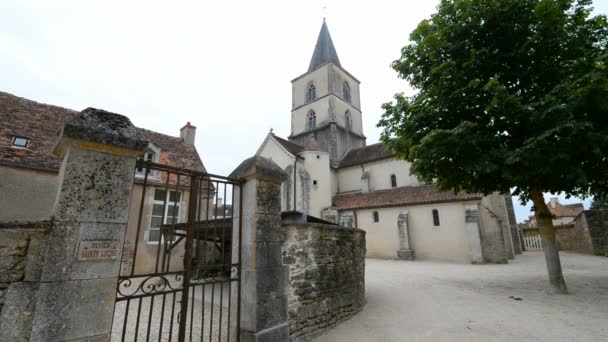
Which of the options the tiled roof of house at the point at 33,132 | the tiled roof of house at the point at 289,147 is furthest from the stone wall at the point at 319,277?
the tiled roof of house at the point at 289,147

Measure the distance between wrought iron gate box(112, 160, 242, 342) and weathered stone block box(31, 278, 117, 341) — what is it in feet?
0.48

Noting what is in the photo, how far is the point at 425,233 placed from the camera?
55.4 feet

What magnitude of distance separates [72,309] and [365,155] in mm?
24402

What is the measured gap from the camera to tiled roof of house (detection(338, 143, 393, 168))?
23.6 metres

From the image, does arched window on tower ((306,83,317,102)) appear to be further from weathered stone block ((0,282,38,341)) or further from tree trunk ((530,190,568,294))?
weathered stone block ((0,282,38,341))

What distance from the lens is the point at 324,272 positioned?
190 inches

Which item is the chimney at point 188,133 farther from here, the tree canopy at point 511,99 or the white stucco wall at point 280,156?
the tree canopy at point 511,99

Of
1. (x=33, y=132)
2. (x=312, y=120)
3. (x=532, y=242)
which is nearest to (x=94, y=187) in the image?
(x=33, y=132)

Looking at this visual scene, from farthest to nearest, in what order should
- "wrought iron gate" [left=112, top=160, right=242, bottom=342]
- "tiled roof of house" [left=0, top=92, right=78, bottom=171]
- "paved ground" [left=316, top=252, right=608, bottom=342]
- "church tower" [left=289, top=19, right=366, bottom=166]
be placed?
"church tower" [left=289, top=19, right=366, bottom=166], "tiled roof of house" [left=0, top=92, right=78, bottom=171], "paved ground" [left=316, top=252, right=608, bottom=342], "wrought iron gate" [left=112, top=160, right=242, bottom=342]

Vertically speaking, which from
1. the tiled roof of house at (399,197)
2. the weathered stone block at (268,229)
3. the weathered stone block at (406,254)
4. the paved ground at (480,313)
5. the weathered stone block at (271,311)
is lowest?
the paved ground at (480,313)

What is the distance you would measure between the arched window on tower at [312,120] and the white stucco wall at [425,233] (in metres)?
13.0

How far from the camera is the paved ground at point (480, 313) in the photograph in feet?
14.7

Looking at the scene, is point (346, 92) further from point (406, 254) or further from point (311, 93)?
point (406, 254)

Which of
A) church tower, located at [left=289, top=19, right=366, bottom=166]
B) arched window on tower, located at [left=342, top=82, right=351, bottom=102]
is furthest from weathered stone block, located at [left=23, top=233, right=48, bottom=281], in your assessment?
arched window on tower, located at [left=342, top=82, right=351, bottom=102]
